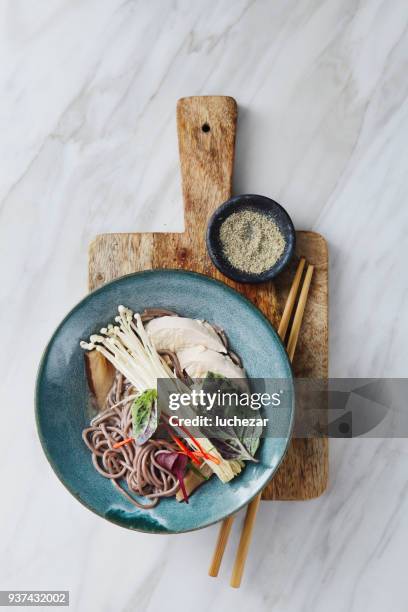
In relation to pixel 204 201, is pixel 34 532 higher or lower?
lower

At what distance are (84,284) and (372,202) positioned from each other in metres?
0.81

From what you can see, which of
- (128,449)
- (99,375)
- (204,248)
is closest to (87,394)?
(99,375)

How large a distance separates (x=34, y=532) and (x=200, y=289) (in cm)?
82

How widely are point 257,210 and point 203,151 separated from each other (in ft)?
0.70

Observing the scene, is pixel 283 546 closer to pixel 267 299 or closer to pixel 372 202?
pixel 267 299

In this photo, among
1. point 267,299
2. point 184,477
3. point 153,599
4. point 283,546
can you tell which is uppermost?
point 267,299

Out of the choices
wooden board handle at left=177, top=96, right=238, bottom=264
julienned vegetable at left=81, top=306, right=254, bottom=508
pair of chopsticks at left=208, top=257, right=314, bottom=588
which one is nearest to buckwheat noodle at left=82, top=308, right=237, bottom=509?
julienned vegetable at left=81, top=306, right=254, bottom=508

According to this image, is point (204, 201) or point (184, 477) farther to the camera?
point (204, 201)

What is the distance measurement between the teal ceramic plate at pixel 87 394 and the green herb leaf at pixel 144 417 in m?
0.14

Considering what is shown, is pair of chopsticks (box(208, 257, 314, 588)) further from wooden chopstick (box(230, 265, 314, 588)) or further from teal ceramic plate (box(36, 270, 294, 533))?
teal ceramic plate (box(36, 270, 294, 533))

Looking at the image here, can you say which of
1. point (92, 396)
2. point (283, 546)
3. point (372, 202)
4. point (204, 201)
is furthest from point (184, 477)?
point (372, 202)

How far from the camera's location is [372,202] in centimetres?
163

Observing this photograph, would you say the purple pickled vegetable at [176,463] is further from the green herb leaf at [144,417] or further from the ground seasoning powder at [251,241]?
the ground seasoning powder at [251,241]

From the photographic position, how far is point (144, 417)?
4.58 feet
